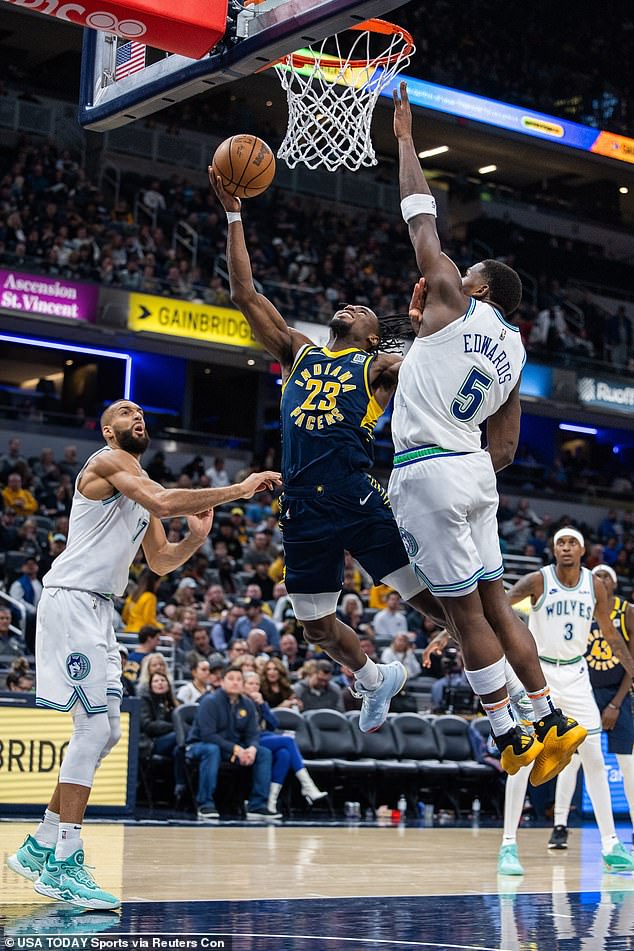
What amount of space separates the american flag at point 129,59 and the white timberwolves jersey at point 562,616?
4.98 m

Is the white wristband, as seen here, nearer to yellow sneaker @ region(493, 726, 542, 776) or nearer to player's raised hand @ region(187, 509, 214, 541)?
player's raised hand @ region(187, 509, 214, 541)

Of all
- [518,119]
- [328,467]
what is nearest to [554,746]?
[328,467]

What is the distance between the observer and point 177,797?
12.3m

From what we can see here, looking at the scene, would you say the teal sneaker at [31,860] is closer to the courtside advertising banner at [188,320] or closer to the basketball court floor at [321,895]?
the basketball court floor at [321,895]

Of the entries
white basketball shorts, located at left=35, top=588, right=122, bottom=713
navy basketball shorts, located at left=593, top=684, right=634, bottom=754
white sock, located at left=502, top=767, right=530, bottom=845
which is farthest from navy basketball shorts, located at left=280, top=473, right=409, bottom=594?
navy basketball shorts, located at left=593, top=684, right=634, bottom=754

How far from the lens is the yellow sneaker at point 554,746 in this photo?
539cm

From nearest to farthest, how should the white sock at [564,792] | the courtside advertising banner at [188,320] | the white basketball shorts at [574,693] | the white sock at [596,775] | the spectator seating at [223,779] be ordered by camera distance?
1. the white sock at [596,775]
2. the white basketball shorts at [574,693]
3. the white sock at [564,792]
4. the spectator seating at [223,779]
5. the courtside advertising banner at [188,320]

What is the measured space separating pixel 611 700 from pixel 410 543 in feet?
20.9

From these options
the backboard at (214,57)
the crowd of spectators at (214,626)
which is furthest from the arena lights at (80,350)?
the backboard at (214,57)

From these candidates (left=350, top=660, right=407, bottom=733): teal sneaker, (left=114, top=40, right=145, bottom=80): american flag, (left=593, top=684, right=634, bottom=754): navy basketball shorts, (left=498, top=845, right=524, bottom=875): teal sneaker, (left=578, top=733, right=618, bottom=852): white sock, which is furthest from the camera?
(left=593, top=684, right=634, bottom=754): navy basketball shorts

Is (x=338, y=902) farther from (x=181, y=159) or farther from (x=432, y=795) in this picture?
(x=181, y=159)

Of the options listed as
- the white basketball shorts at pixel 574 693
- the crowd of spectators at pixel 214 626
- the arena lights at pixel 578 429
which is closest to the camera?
the white basketball shorts at pixel 574 693

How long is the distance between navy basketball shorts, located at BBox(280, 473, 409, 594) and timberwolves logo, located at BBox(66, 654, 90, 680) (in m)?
1.10

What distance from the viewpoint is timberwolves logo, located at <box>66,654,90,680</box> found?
6.12 meters
